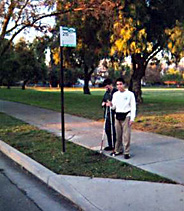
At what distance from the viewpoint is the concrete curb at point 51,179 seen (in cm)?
437

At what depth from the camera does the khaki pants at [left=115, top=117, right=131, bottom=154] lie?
6590 millimetres

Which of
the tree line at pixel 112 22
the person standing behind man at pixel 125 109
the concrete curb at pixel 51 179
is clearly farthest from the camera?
the tree line at pixel 112 22

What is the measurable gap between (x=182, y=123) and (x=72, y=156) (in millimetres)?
5768

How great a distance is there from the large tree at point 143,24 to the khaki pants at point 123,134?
28.7 feet

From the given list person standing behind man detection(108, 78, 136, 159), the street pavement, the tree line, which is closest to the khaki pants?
person standing behind man detection(108, 78, 136, 159)

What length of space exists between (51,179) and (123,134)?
2119 millimetres

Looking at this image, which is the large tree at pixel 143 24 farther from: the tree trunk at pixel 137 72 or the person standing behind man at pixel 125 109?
the person standing behind man at pixel 125 109

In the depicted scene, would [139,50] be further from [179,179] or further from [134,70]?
[179,179]

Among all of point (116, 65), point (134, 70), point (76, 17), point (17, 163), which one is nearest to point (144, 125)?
point (17, 163)

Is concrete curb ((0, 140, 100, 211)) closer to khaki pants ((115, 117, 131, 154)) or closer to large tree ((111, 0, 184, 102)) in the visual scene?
khaki pants ((115, 117, 131, 154))

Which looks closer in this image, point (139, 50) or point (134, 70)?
point (139, 50)

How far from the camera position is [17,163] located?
6.78m

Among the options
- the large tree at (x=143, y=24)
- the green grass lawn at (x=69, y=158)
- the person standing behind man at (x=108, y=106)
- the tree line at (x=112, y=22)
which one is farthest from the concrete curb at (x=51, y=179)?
the large tree at (x=143, y=24)

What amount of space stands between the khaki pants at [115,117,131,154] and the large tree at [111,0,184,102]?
28.7 ft
